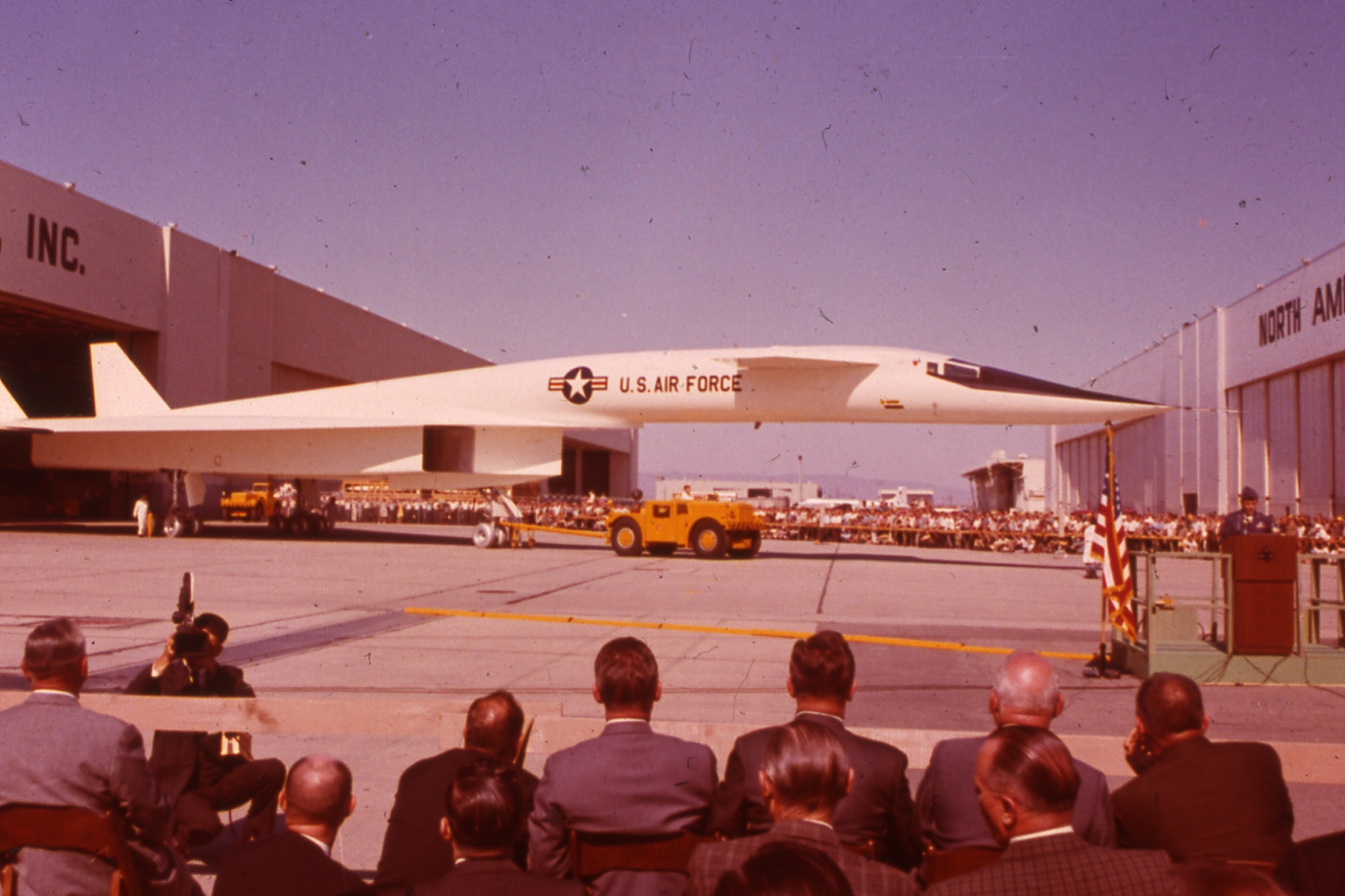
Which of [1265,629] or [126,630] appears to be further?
[126,630]

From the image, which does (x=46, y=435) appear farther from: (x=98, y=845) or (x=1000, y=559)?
(x=98, y=845)

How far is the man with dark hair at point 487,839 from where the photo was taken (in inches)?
87.4

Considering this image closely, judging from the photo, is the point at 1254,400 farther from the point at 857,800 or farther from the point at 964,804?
the point at 857,800

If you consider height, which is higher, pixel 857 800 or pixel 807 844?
pixel 807 844

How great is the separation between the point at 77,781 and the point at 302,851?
889 millimetres

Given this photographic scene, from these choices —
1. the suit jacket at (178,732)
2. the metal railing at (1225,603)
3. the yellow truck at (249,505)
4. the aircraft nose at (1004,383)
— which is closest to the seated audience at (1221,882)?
the suit jacket at (178,732)

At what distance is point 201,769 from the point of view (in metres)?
3.97

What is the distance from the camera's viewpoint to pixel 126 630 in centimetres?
966

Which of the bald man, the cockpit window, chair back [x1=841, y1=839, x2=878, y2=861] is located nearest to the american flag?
the bald man

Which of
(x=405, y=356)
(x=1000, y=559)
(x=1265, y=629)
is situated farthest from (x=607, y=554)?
(x=405, y=356)

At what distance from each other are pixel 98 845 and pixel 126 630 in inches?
311

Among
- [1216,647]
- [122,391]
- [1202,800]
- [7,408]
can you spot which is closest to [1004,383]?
[1216,647]

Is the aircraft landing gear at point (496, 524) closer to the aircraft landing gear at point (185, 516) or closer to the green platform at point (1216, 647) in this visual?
the aircraft landing gear at point (185, 516)

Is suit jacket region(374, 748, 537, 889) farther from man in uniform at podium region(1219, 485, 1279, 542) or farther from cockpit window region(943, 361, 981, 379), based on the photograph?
A: cockpit window region(943, 361, 981, 379)
